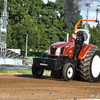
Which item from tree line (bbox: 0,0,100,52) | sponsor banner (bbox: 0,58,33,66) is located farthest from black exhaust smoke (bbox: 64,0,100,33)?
tree line (bbox: 0,0,100,52)

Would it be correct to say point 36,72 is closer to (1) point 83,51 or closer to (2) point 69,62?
(2) point 69,62

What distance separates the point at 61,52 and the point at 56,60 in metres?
0.67

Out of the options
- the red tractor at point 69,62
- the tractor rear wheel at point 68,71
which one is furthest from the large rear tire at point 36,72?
the tractor rear wheel at point 68,71

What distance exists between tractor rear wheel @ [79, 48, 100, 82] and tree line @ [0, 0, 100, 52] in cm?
3009

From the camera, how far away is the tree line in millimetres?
41688

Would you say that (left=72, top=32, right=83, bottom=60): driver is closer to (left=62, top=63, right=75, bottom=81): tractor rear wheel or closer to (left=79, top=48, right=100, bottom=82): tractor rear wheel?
(left=79, top=48, right=100, bottom=82): tractor rear wheel

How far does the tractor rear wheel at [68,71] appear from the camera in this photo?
9.90m

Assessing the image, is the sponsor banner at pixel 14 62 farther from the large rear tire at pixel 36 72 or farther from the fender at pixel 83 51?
the fender at pixel 83 51

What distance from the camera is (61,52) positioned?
1044 centimetres

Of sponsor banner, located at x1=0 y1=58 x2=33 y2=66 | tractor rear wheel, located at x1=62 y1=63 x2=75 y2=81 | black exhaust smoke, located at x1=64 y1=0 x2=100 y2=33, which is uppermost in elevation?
black exhaust smoke, located at x1=64 y1=0 x2=100 y2=33

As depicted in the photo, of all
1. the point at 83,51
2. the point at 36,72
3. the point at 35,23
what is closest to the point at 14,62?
the point at 36,72

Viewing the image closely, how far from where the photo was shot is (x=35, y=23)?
45656 millimetres

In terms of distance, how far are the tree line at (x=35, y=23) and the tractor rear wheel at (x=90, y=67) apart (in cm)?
3009

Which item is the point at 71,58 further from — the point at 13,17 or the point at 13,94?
the point at 13,17
